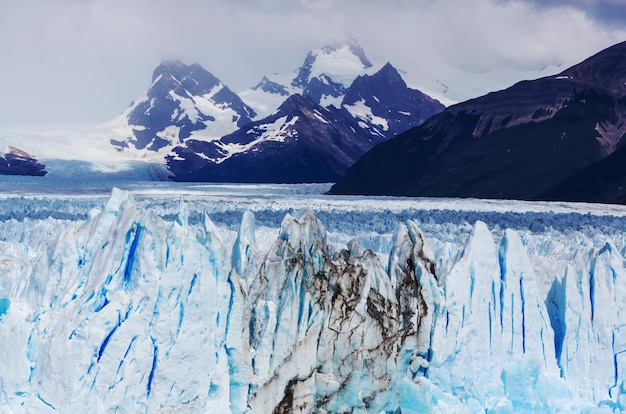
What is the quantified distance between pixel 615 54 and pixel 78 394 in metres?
60.3

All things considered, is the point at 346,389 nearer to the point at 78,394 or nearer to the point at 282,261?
the point at 282,261

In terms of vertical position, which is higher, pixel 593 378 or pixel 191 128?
pixel 191 128

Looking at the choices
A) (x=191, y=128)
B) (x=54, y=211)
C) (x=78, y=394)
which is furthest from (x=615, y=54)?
(x=191, y=128)

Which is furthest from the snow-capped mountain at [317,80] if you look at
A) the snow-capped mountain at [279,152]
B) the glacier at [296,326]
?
the glacier at [296,326]

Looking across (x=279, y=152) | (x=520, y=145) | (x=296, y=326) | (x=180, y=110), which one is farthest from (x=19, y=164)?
(x=296, y=326)

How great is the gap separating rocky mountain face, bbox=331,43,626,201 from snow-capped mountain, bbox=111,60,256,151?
54108 millimetres

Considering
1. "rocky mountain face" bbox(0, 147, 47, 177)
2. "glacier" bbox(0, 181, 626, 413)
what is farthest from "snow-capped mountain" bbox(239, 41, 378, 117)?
"glacier" bbox(0, 181, 626, 413)

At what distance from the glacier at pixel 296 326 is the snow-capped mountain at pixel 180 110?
326 feet

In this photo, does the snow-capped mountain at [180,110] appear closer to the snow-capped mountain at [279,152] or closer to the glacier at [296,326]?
the snow-capped mountain at [279,152]

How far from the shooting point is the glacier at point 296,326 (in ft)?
29.7

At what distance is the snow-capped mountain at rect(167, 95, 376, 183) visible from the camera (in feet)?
309

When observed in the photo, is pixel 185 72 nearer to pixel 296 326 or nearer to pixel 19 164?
pixel 19 164

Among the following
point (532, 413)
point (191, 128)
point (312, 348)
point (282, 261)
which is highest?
point (191, 128)

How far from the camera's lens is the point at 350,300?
1023cm
